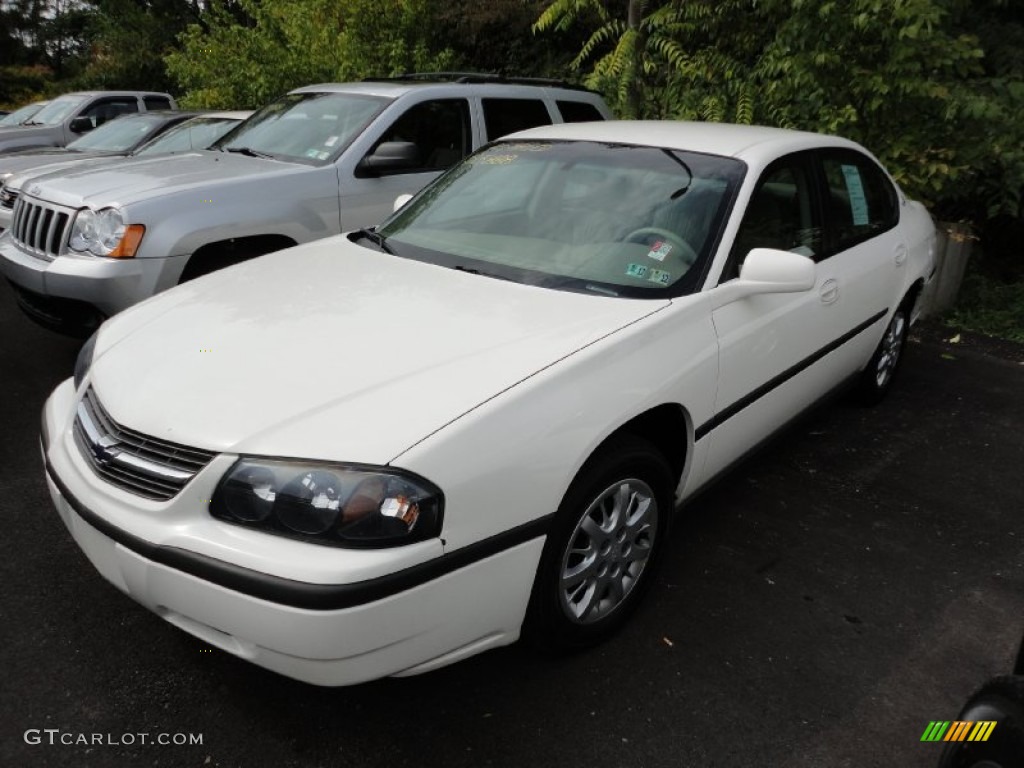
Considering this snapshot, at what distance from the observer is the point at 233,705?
2.35m

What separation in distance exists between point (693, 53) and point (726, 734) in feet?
19.7

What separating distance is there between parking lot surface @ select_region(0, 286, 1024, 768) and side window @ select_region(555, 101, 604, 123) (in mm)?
3622

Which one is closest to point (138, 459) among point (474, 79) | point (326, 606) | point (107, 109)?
point (326, 606)

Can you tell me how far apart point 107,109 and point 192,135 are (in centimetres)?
549

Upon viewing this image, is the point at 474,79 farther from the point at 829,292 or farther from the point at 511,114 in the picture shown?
the point at 829,292

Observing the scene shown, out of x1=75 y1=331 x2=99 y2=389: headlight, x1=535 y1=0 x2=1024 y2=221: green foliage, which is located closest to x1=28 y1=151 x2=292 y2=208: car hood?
x1=75 y1=331 x2=99 y2=389: headlight

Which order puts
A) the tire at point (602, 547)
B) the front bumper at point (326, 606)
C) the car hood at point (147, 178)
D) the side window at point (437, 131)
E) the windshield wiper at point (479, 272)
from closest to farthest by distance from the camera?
1. the front bumper at point (326, 606)
2. the tire at point (602, 547)
3. the windshield wiper at point (479, 272)
4. the car hood at point (147, 178)
5. the side window at point (437, 131)

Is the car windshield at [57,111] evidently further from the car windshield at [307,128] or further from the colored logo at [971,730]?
the colored logo at [971,730]

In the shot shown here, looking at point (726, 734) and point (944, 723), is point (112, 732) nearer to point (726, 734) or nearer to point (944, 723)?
point (726, 734)

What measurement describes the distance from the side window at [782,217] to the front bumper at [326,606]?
146 centimetres

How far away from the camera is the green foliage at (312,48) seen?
9711mm

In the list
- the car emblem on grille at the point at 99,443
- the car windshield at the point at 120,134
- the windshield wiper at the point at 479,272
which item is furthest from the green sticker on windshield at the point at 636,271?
the car windshield at the point at 120,134

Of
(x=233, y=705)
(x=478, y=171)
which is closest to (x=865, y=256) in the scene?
(x=478, y=171)

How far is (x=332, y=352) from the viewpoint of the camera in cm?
238
